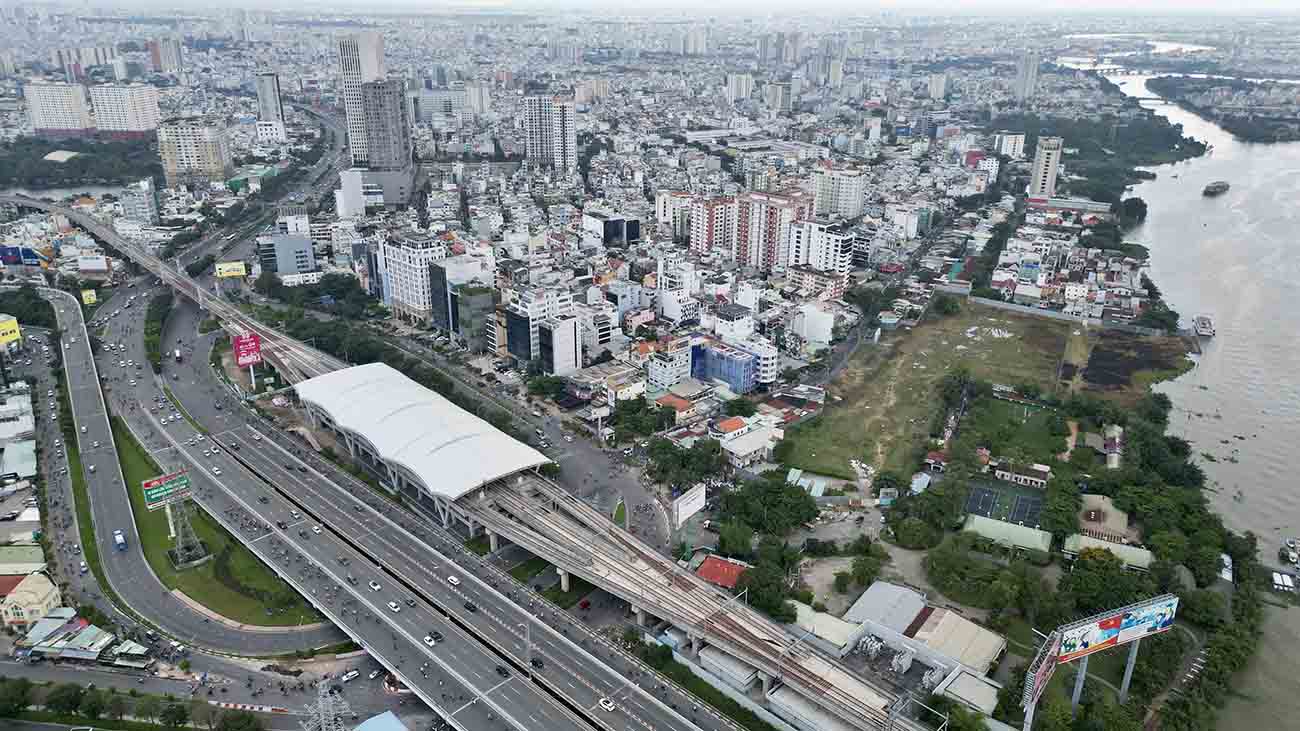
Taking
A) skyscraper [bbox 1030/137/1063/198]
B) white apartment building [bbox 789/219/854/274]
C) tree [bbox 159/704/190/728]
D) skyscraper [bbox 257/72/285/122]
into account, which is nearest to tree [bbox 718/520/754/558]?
tree [bbox 159/704/190/728]

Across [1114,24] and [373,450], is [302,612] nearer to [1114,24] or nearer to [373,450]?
[373,450]

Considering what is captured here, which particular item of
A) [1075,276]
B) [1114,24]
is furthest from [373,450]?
[1114,24]

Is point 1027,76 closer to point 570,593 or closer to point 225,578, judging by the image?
point 570,593

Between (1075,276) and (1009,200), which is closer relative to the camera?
(1075,276)

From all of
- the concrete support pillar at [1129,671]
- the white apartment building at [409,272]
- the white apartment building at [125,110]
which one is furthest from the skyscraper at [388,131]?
the concrete support pillar at [1129,671]

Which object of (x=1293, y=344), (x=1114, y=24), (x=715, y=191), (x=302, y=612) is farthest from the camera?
(x=1114, y=24)

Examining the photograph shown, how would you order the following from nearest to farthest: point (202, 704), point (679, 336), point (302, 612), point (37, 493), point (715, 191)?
point (202, 704)
point (302, 612)
point (37, 493)
point (679, 336)
point (715, 191)

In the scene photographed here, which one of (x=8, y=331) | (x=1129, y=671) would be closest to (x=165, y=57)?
(x=8, y=331)
